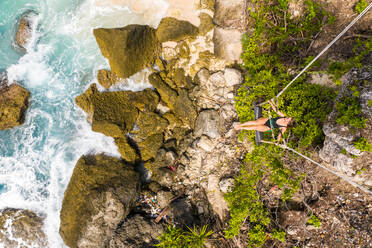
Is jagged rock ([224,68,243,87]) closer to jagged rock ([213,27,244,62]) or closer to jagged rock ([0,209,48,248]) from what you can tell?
jagged rock ([213,27,244,62])

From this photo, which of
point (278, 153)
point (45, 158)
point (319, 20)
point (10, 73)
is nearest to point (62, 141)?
point (45, 158)

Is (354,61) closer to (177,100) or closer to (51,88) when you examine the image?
(177,100)

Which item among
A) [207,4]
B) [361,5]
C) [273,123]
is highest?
[361,5]

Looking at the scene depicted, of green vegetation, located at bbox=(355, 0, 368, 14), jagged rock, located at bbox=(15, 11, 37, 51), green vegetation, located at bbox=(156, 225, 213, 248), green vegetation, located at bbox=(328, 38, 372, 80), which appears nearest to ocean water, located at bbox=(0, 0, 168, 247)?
jagged rock, located at bbox=(15, 11, 37, 51)

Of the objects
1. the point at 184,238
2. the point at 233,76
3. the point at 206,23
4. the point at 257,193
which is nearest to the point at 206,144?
the point at 257,193

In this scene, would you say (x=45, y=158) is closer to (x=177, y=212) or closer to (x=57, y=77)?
(x=57, y=77)
